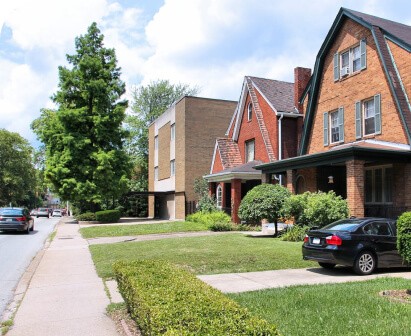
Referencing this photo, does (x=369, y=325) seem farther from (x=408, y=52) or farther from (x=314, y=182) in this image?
(x=314, y=182)

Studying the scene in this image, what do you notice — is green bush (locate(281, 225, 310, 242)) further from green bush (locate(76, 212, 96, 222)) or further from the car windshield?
green bush (locate(76, 212, 96, 222))

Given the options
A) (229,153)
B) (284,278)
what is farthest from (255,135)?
(284,278)

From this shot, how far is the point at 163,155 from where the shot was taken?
4150cm

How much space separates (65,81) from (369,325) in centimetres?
3727

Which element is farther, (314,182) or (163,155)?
(163,155)

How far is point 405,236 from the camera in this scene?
Result: 25.0 ft

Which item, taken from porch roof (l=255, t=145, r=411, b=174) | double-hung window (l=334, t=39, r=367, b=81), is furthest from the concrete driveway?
double-hung window (l=334, t=39, r=367, b=81)

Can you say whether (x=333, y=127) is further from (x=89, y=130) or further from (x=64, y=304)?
(x=89, y=130)

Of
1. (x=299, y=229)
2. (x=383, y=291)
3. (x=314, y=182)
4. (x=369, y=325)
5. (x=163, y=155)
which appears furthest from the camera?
(x=163, y=155)

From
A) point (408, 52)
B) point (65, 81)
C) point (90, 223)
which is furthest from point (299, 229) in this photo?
point (65, 81)

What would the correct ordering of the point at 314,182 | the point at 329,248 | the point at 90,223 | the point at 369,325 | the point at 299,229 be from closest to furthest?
1. the point at 369,325
2. the point at 329,248
3. the point at 299,229
4. the point at 314,182
5. the point at 90,223

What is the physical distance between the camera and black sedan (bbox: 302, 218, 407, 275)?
390 inches

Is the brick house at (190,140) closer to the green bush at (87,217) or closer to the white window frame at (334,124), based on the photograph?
the green bush at (87,217)

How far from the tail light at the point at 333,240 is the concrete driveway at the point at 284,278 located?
2.49 feet
